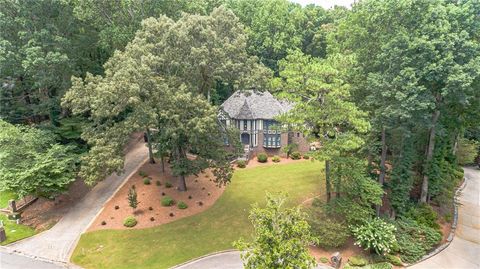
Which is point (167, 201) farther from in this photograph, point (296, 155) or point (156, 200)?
point (296, 155)

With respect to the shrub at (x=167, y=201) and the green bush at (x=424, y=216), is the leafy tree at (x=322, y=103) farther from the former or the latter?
the shrub at (x=167, y=201)

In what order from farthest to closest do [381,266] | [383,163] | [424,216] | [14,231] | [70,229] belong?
[383,163] < [424,216] < [70,229] < [14,231] < [381,266]

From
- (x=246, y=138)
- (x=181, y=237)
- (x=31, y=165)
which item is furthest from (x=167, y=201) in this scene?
(x=246, y=138)

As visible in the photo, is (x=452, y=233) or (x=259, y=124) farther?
(x=259, y=124)

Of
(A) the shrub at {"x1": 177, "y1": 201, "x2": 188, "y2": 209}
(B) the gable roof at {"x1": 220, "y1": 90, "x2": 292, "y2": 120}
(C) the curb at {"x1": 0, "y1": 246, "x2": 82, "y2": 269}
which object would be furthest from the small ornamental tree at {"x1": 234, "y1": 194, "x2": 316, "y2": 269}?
(B) the gable roof at {"x1": 220, "y1": 90, "x2": 292, "y2": 120}

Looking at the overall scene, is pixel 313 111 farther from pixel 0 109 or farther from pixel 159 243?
pixel 0 109

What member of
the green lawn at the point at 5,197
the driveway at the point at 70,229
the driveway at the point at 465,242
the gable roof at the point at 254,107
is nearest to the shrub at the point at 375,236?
the driveway at the point at 465,242

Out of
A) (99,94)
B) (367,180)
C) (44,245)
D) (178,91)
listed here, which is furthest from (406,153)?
(44,245)

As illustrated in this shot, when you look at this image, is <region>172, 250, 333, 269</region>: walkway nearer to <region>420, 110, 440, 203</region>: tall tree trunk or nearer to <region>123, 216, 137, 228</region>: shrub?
<region>123, 216, 137, 228</region>: shrub
